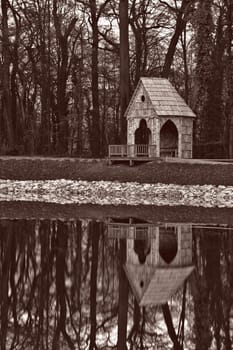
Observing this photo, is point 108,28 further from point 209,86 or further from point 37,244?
point 37,244

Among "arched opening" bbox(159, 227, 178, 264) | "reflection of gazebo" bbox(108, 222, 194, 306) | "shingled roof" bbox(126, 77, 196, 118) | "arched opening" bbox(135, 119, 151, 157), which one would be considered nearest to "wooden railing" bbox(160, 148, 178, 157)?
"arched opening" bbox(135, 119, 151, 157)

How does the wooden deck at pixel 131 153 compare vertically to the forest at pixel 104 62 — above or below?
below

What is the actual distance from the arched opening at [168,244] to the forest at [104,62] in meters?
23.6

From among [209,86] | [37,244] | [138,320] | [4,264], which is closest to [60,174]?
[209,86]

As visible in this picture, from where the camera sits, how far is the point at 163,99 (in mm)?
37719

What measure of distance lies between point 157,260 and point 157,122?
2430cm

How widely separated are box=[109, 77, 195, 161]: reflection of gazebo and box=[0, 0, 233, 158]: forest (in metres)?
2.42

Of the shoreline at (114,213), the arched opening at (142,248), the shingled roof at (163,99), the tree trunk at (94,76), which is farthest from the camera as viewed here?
the tree trunk at (94,76)

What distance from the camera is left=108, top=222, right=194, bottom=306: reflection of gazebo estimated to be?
1030 centimetres

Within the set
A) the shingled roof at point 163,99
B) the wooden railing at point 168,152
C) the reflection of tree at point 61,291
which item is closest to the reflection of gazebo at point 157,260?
the reflection of tree at point 61,291

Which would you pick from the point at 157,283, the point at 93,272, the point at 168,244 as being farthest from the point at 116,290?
the point at 168,244

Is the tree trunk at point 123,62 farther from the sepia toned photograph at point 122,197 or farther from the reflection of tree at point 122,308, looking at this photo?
the reflection of tree at point 122,308

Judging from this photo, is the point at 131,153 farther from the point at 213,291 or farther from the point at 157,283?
the point at 213,291

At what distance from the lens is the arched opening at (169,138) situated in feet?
127
